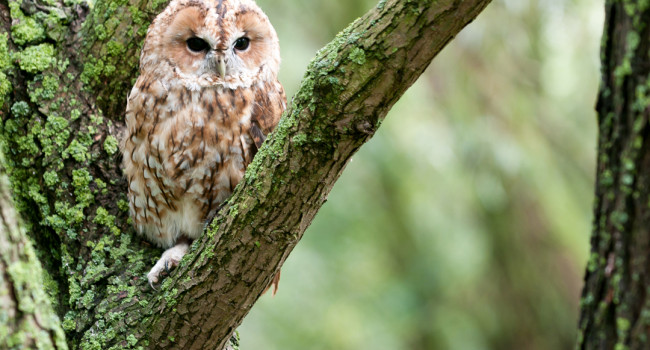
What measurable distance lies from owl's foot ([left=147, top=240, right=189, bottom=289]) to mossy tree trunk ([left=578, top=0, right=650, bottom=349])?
4.78 ft

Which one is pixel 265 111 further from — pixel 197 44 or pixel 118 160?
pixel 118 160

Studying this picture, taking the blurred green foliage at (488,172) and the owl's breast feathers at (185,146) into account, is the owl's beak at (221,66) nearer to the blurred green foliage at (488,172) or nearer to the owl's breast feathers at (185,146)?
the owl's breast feathers at (185,146)

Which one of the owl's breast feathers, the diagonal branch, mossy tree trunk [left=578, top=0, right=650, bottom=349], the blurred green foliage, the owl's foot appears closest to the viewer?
mossy tree trunk [left=578, top=0, right=650, bottom=349]

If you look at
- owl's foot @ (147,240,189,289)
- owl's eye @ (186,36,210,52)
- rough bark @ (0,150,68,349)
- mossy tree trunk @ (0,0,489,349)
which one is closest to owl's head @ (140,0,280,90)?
owl's eye @ (186,36,210,52)

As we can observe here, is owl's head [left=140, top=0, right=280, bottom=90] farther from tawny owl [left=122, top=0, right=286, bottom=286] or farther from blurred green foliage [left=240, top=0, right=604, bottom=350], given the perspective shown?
blurred green foliage [left=240, top=0, right=604, bottom=350]

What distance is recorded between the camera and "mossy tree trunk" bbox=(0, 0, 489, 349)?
1578 millimetres

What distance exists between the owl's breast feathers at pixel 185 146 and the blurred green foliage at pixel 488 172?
1.69m

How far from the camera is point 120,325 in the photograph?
2.09 meters

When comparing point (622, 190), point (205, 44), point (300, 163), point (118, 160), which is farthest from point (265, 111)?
point (622, 190)

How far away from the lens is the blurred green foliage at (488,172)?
3.89 m

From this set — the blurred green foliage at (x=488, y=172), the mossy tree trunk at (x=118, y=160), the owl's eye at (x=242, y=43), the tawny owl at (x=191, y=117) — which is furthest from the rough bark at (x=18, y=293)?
the blurred green foliage at (x=488, y=172)

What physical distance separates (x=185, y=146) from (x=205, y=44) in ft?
1.30

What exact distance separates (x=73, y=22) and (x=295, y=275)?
389 cm

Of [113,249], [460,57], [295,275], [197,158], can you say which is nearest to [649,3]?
[197,158]
